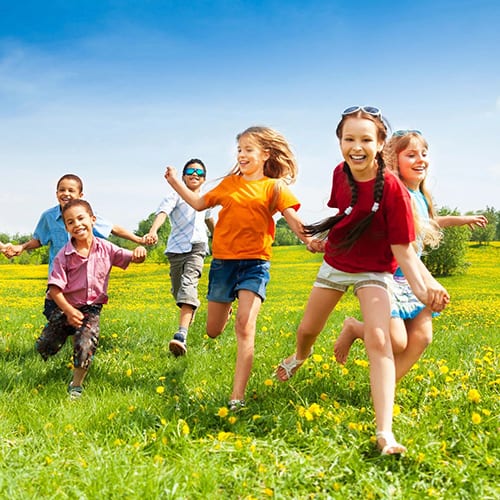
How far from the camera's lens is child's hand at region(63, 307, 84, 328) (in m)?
4.76

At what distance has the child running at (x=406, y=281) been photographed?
4.05 m

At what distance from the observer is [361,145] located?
3.64 metres

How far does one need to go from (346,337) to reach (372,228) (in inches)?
47.9

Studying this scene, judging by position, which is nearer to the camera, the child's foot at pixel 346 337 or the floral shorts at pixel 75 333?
the child's foot at pixel 346 337

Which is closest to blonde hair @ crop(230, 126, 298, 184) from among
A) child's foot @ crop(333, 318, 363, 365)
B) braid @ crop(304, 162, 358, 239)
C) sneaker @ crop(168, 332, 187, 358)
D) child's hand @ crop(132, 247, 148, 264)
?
braid @ crop(304, 162, 358, 239)

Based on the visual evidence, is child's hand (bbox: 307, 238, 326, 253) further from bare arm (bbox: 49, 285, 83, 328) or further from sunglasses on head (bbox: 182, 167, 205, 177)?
sunglasses on head (bbox: 182, 167, 205, 177)

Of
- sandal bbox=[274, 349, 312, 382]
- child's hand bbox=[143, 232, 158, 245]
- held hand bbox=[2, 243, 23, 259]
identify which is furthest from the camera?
child's hand bbox=[143, 232, 158, 245]

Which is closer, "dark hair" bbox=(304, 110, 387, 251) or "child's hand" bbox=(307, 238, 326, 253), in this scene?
"dark hair" bbox=(304, 110, 387, 251)

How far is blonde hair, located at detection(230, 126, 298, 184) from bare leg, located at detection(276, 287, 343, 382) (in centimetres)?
114

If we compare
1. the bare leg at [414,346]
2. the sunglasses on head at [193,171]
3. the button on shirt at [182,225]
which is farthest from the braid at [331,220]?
the sunglasses on head at [193,171]

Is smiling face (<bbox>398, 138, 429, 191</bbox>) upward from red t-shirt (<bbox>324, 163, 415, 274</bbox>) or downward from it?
upward

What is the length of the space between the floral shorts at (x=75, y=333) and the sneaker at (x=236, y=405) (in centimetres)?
140

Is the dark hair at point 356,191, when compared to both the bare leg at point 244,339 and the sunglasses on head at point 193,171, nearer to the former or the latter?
the bare leg at point 244,339

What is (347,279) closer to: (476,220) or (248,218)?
(248,218)
